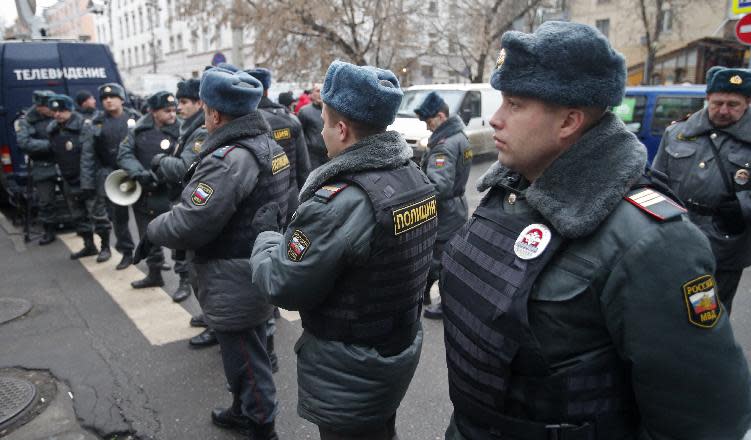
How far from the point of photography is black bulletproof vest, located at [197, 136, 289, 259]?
2859 millimetres

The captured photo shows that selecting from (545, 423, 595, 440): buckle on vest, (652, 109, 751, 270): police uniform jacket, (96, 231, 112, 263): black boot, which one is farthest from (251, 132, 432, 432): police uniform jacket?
(96, 231, 112, 263): black boot

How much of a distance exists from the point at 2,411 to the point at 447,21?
22.5m

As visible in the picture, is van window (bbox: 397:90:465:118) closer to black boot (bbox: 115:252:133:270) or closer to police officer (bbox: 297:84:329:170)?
police officer (bbox: 297:84:329:170)

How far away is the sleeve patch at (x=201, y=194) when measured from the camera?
265 centimetres

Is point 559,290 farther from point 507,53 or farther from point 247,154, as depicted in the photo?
point 247,154

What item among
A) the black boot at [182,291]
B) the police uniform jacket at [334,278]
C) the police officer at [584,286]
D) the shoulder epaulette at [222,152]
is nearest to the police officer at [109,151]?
the black boot at [182,291]

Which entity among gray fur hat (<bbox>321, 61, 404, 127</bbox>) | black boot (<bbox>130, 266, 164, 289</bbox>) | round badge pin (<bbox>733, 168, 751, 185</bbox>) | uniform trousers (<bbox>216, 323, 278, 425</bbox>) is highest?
gray fur hat (<bbox>321, 61, 404, 127</bbox>)

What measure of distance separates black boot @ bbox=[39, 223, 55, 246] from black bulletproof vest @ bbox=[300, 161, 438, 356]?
668 cm

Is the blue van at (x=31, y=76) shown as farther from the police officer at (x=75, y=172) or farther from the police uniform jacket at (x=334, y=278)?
the police uniform jacket at (x=334, y=278)

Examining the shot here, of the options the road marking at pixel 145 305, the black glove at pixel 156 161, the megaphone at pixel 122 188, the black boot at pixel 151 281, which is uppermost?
the black glove at pixel 156 161

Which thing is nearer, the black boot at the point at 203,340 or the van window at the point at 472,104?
the black boot at the point at 203,340

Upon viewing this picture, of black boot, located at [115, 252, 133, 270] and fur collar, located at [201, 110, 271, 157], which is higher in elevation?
fur collar, located at [201, 110, 271, 157]

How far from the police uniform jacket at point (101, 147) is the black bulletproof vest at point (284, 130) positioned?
6.85 feet

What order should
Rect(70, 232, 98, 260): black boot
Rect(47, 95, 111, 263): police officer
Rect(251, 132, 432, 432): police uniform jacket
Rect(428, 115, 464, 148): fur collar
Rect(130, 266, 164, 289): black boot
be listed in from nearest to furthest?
Rect(251, 132, 432, 432): police uniform jacket < Rect(428, 115, 464, 148): fur collar < Rect(130, 266, 164, 289): black boot < Rect(47, 95, 111, 263): police officer < Rect(70, 232, 98, 260): black boot
